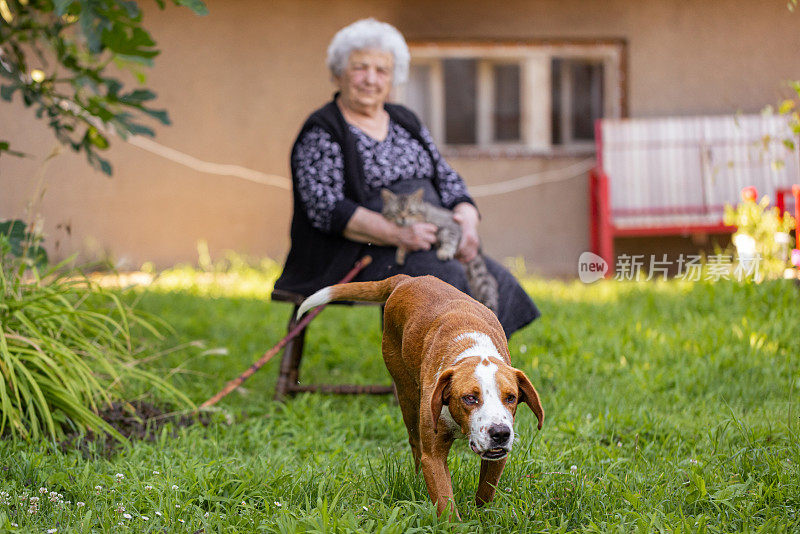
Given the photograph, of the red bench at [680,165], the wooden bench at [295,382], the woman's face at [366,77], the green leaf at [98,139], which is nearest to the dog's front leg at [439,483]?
the wooden bench at [295,382]

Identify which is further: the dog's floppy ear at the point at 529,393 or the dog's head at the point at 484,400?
the dog's floppy ear at the point at 529,393

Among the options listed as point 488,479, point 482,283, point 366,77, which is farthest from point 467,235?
point 488,479

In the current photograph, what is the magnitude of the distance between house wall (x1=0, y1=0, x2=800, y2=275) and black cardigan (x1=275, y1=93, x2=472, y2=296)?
14.8 feet

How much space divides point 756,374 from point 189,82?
6.23m

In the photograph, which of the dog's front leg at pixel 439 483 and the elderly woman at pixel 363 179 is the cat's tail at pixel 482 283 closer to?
the elderly woman at pixel 363 179

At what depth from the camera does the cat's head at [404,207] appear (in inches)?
146

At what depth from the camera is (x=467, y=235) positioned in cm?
380

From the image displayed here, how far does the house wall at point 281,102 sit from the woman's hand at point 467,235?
475 centimetres

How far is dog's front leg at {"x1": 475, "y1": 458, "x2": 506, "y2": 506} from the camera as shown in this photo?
230 centimetres

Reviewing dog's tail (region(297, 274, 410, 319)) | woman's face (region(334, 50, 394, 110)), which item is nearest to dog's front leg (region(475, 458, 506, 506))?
dog's tail (region(297, 274, 410, 319))

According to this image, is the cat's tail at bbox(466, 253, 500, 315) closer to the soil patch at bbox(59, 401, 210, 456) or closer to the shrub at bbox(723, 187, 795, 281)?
the soil patch at bbox(59, 401, 210, 456)

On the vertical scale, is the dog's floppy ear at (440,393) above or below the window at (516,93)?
below

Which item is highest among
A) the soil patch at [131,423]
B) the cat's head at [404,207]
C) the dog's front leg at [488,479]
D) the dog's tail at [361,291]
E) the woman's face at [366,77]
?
the woman's face at [366,77]

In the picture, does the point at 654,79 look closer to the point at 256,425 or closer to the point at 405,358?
the point at 256,425
